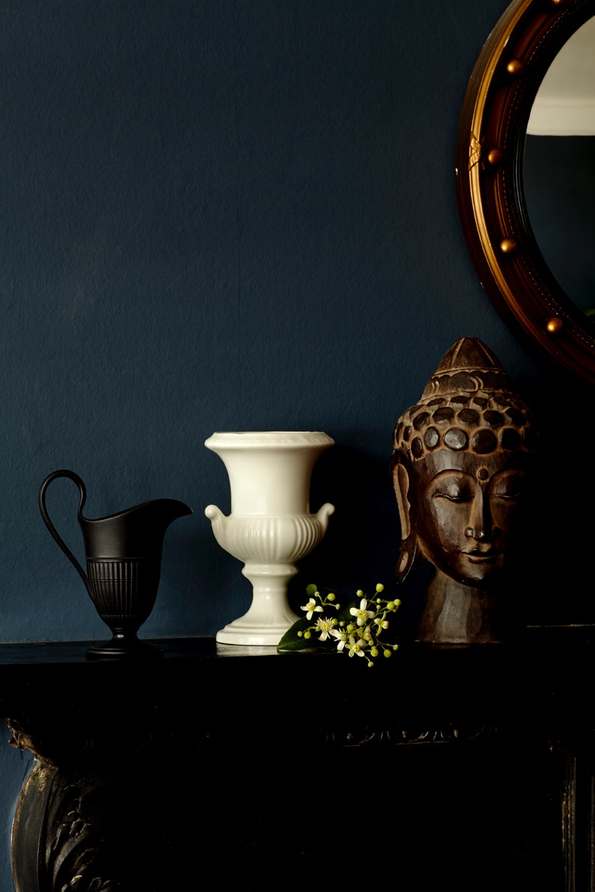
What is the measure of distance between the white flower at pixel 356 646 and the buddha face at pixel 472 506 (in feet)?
0.63

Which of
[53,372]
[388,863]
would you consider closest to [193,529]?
[53,372]

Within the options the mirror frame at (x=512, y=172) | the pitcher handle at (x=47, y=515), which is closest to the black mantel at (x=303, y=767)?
the pitcher handle at (x=47, y=515)

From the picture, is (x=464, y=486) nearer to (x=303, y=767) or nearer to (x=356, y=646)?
(x=356, y=646)

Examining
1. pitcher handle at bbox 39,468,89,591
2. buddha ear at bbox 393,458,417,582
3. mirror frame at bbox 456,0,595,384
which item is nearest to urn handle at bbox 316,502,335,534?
buddha ear at bbox 393,458,417,582

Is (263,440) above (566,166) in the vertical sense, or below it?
below

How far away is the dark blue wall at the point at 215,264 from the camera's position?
5.92 ft

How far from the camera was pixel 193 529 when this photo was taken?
184 centimetres

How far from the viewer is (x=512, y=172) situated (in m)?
1.93

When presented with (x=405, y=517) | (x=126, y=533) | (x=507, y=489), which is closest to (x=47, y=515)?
(x=126, y=533)

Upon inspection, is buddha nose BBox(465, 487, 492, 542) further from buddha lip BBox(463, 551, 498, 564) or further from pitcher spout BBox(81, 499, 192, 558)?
pitcher spout BBox(81, 499, 192, 558)

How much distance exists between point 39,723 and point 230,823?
13.2 inches

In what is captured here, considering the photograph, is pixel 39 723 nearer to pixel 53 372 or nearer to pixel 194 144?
pixel 53 372

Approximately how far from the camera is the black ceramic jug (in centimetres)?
159

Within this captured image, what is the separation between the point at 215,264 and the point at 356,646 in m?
0.69
